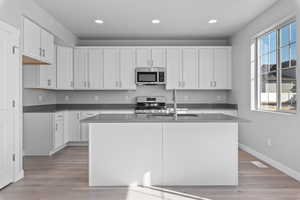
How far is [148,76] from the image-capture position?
17.4 feet

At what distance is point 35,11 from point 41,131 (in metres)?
2.15

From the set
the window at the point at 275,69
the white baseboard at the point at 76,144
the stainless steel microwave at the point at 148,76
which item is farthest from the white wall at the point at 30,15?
the window at the point at 275,69

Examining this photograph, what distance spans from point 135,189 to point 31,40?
2.72 metres

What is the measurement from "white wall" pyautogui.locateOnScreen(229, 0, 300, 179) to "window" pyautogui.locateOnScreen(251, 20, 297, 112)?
161 millimetres

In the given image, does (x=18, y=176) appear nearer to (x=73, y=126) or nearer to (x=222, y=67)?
(x=73, y=126)

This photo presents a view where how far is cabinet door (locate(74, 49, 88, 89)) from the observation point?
5.33 m

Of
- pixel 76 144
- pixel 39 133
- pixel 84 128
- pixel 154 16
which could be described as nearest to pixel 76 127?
pixel 84 128

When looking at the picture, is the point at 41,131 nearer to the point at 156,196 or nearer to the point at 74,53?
the point at 74,53

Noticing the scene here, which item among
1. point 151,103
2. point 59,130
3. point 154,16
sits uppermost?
point 154,16

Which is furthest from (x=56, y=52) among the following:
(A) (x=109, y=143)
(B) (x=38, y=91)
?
(A) (x=109, y=143)

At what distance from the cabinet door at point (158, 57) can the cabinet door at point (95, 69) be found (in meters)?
1.25

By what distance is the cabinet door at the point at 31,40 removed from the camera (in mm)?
3318

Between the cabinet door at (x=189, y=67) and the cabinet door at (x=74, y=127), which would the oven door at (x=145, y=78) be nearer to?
the cabinet door at (x=189, y=67)

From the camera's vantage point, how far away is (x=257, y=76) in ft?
14.0
